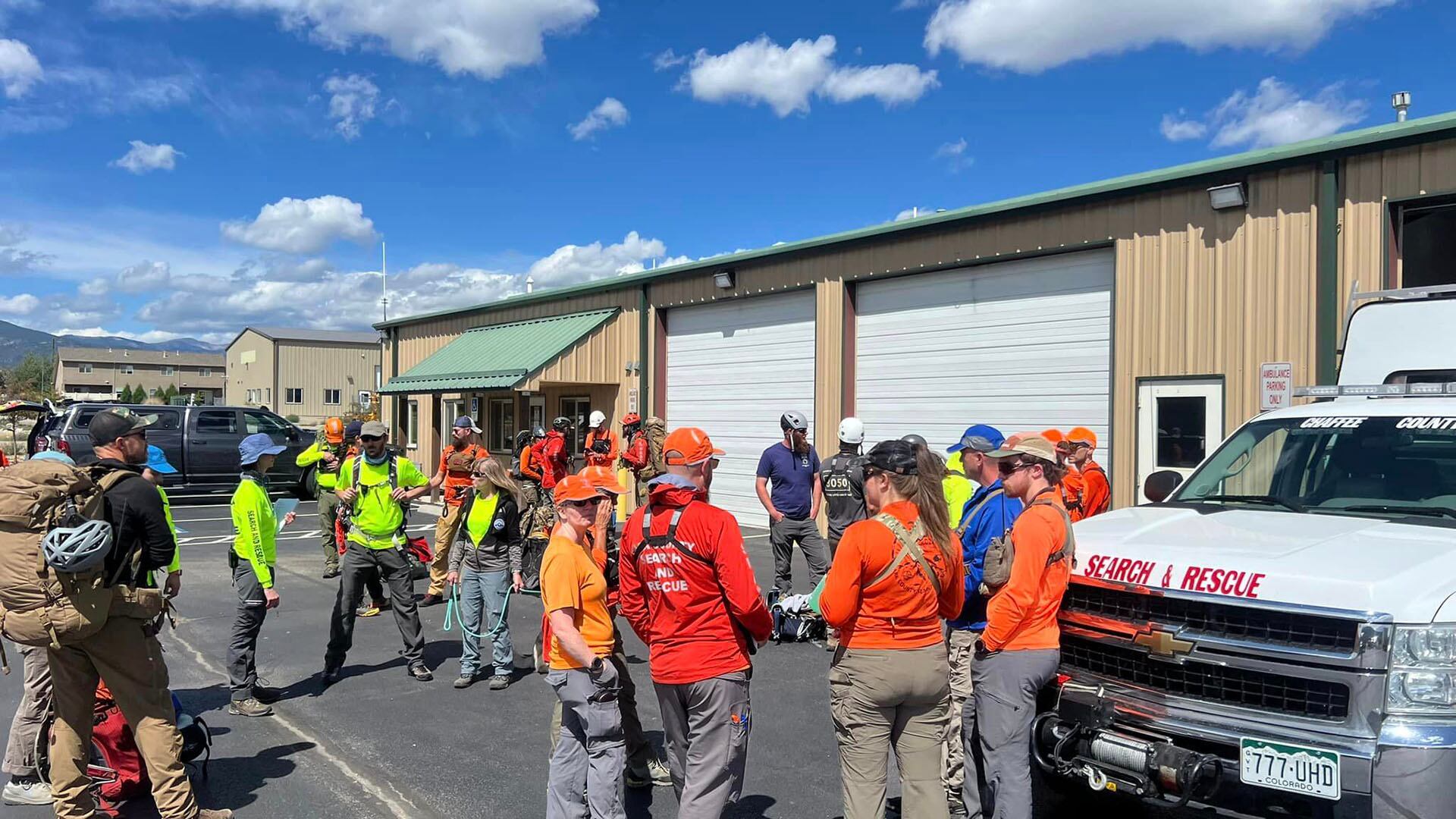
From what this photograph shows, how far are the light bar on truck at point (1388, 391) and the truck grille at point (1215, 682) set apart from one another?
8.13ft

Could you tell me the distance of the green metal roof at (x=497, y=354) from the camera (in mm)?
18688

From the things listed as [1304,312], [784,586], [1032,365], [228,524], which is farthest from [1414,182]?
[228,524]

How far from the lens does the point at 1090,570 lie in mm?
4230

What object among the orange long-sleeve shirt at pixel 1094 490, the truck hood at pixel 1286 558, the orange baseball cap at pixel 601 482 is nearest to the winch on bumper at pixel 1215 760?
the truck hood at pixel 1286 558

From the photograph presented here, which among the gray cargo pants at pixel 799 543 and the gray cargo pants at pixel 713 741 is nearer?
the gray cargo pants at pixel 713 741

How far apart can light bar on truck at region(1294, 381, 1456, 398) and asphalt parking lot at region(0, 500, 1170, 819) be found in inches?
141

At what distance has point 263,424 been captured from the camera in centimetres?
2162

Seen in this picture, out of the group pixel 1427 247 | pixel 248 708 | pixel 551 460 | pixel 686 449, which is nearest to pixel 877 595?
pixel 686 449

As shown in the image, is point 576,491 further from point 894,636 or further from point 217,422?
point 217,422

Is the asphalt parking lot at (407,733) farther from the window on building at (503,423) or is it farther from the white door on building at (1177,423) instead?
the window on building at (503,423)

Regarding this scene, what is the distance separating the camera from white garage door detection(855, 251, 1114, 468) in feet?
37.6

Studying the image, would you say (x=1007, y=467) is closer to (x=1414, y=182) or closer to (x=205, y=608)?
(x=1414, y=182)

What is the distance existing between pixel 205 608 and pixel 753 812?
294 inches

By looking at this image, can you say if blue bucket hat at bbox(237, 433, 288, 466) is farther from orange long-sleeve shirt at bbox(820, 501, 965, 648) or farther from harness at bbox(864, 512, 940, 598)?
harness at bbox(864, 512, 940, 598)
